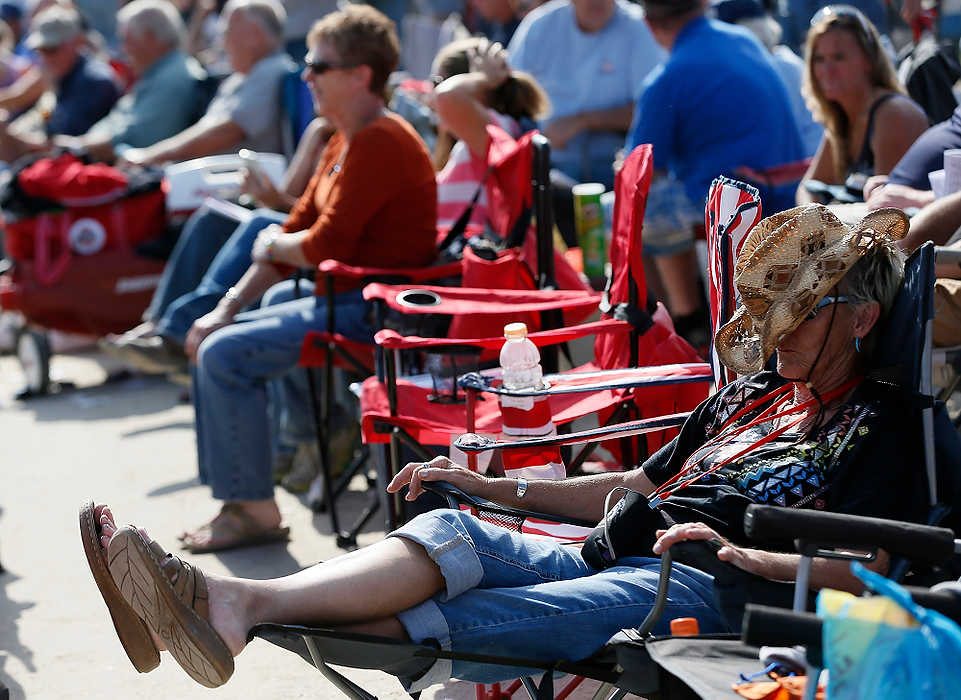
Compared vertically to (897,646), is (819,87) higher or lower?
higher

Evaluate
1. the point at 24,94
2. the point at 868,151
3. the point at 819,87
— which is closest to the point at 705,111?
the point at 819,87

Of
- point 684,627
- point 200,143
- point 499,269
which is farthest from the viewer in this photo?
point 200,143

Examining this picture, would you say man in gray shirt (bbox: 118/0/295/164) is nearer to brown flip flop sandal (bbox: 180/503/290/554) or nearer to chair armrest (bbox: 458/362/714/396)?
brown flip flop sandal (bbox: 180/503/290/554)

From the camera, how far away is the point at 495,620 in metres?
2.30

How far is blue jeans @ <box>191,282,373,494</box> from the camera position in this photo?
4.26 meters

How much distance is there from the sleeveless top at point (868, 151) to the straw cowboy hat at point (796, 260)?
187 centimetres

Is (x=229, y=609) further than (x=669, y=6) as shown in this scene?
No

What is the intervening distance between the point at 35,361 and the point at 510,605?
17.2ft

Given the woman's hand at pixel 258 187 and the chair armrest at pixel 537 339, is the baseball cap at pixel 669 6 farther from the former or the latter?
the chair armrest at pixel 537 339

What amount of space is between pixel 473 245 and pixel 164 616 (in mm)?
2311

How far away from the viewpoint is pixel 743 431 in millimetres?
2555

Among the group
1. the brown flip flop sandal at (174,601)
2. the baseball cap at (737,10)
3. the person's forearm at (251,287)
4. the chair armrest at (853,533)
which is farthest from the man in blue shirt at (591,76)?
the chair armrest at (853,533)

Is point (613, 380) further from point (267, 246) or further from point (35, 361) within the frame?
point (35, 361)

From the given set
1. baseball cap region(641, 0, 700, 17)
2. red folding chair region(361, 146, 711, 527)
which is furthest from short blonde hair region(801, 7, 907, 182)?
red folding chair region(361, 146, 711, 527)
